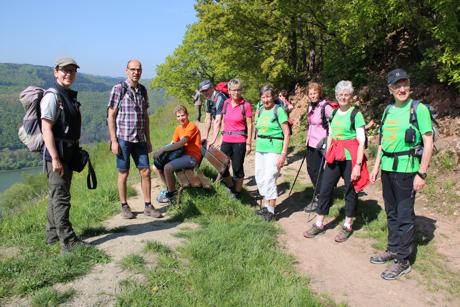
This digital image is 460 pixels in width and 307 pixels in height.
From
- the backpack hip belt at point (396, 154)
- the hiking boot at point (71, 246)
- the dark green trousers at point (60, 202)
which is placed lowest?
the hiking boot at point (71, 246)

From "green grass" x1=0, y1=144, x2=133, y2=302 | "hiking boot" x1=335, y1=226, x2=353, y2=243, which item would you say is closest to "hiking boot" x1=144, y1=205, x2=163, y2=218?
"green grass" x1=0, y1=144, x2=133, y2=302

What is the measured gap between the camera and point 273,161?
5.71 meters

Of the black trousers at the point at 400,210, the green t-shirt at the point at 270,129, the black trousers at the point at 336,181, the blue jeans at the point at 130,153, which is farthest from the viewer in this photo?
the green t-shirt at the point at 270,129

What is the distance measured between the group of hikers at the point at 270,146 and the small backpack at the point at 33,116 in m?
0.09

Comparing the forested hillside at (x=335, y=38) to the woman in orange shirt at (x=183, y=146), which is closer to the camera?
the woman in orange shirt at (x=183, y=146)

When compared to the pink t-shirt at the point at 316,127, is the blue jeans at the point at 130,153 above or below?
below

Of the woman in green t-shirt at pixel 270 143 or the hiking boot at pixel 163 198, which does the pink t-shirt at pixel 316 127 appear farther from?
the hiking boot at pixel 163 198

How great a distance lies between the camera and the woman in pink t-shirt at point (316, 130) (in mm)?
6059

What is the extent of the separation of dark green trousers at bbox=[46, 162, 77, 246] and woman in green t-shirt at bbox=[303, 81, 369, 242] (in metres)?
3.12

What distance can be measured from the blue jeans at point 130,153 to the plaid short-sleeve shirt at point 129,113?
0.08m

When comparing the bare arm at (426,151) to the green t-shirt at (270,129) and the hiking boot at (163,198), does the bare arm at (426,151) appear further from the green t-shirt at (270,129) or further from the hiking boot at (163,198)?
the hiking boot at (163,198)

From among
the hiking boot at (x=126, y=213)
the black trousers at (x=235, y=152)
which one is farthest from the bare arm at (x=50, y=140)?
the black trousers at (x=235, y=152)

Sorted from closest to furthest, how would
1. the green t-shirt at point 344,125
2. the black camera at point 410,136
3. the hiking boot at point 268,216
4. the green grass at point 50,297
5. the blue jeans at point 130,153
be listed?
the green grass at point 50,297
the black camera at point 410,136
the green t-shirt at point 344,125
the blue jeans at point 130,153
the hiking boot at point 268,216

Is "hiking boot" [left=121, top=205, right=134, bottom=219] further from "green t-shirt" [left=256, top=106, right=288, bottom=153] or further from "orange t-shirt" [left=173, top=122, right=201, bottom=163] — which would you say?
"green t-shirt" [left=256, top=106, right=288, bottom=153]
